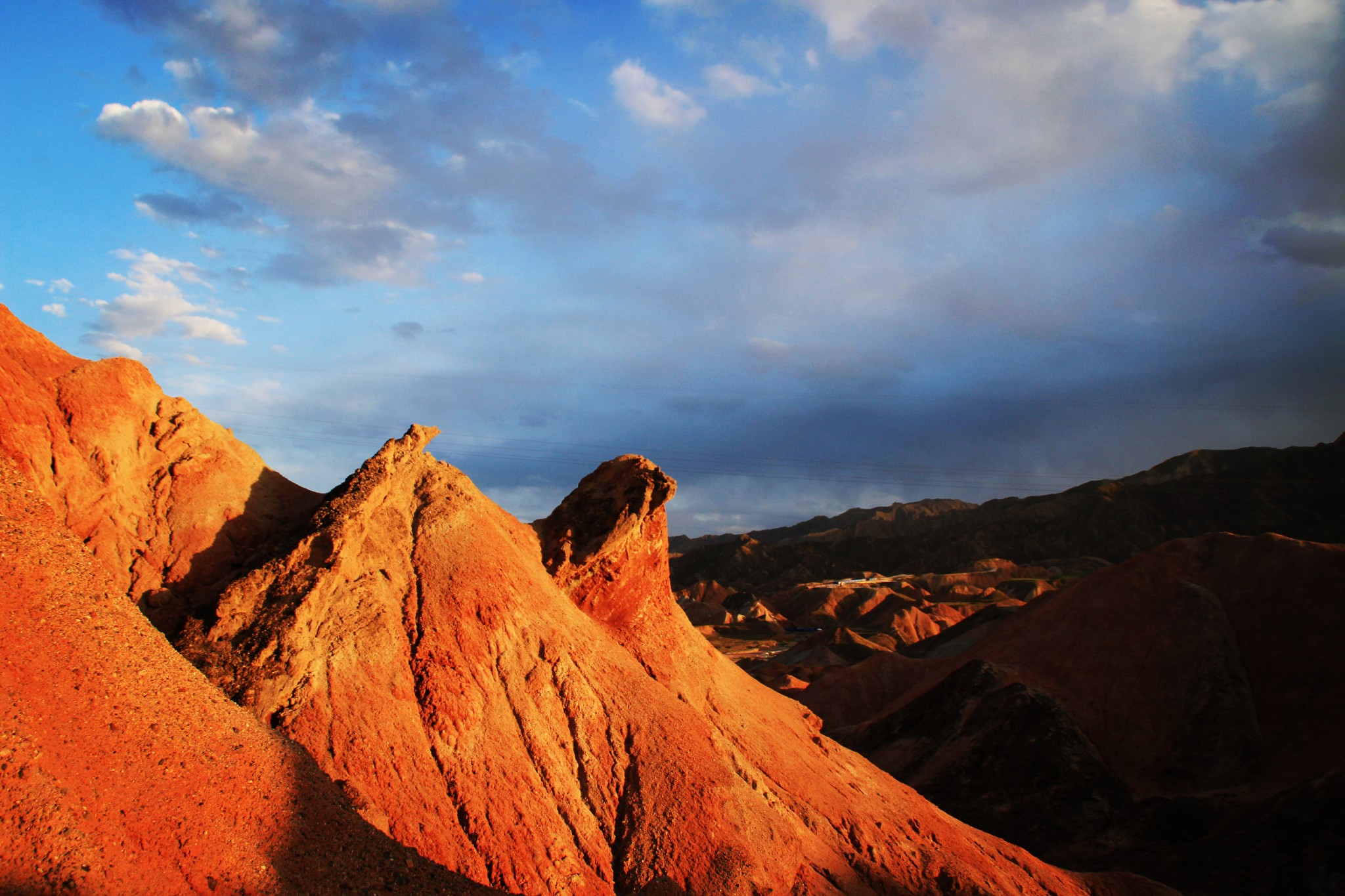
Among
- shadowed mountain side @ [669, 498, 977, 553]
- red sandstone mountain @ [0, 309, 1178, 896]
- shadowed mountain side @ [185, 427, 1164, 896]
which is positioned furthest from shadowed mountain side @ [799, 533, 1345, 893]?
shadowed mountain side @ [669, 498, 977, 553]

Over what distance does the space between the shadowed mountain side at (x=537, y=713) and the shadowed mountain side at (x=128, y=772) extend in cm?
115

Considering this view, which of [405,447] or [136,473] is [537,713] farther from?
[136,473]

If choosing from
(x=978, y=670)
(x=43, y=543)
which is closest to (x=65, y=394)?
(x=43, y=543)

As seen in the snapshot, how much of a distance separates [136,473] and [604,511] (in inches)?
324

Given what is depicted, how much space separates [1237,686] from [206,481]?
109ft

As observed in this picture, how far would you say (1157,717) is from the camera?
3031 centimetres

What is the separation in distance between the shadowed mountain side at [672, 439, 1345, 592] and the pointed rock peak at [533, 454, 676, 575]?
271 ft

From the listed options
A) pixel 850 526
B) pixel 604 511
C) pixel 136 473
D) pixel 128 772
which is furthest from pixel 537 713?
pixel 850 526

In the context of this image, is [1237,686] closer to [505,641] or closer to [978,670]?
[978,670]

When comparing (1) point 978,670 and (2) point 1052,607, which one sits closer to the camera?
(1) point 978,670

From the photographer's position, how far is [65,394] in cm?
1301

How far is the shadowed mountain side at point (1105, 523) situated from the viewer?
310 ft

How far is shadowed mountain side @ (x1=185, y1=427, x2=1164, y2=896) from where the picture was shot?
1123cm

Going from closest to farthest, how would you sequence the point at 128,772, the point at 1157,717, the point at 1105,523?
the point at 128,772 < the point at 1157,717 < the point at 1105,523
